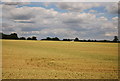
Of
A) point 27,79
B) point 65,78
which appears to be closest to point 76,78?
point 65,78

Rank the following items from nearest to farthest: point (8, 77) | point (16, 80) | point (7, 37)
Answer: point (16, 80) → point (8, 77) → point (7, 37)

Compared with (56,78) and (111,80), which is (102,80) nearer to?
(111,80)

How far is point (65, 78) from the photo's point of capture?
29.2ft

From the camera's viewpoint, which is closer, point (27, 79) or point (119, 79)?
point (27, 79)

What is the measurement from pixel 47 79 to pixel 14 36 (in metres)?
64.5

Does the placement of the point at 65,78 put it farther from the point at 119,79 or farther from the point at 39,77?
the point at 119,79

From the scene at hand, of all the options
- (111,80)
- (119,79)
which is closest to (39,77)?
(111,80)

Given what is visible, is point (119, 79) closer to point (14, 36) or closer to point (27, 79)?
point (27, 79)

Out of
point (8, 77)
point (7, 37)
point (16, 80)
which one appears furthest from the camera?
point (7, 37)

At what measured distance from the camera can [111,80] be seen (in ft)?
29.3

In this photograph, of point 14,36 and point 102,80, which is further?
point 14,36

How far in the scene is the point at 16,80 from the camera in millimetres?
8453

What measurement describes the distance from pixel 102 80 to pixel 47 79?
9.93 feet

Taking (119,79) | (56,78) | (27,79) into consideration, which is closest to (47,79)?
(56,78)
